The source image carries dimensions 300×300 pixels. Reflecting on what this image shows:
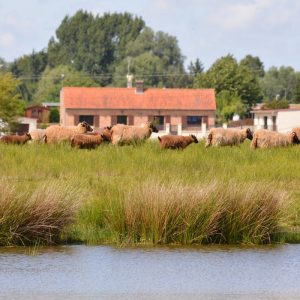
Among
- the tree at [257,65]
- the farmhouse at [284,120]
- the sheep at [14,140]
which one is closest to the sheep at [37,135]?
the sheep at [14,140]

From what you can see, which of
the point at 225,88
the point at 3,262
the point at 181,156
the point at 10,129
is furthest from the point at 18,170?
the point at 225,88

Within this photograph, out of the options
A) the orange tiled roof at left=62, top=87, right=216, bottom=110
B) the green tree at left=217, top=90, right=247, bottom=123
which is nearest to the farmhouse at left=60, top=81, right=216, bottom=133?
the orange tiled roof at left=62, top=87, right=216, bottom=110

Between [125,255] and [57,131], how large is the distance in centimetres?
2080

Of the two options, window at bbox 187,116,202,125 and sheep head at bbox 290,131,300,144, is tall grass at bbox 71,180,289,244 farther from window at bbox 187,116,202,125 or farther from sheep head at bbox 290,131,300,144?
window at bbox 187,116,202,125

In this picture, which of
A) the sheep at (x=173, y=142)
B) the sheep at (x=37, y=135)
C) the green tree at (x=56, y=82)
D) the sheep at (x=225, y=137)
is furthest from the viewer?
the green tree at (x=56, y=82)

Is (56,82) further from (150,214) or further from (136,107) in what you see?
(150,214)

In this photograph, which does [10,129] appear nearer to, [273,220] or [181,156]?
[181,156]

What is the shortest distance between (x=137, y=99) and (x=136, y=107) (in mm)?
1291

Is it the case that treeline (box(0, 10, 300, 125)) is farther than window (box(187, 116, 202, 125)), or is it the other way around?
treeline (box(0, 10, 300, 125))

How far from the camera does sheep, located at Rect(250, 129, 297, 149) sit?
3762 centimetres

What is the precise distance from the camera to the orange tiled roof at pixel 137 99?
9375 cm

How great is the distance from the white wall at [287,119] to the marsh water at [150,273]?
59.4 m

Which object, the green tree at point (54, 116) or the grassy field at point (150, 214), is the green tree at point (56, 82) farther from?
the grassy field at point (150, 214)

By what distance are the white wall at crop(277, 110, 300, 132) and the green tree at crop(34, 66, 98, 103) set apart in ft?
247
